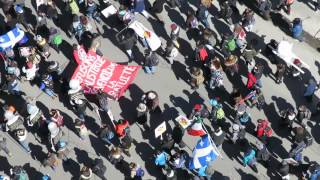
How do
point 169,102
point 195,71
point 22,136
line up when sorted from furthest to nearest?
point 169,102
point 195,71
point 22,136

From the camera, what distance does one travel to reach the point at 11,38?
2412 cm

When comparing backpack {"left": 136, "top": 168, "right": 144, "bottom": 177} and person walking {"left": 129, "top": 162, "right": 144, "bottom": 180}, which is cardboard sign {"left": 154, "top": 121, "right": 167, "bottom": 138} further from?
backpack {"left": 136, "top": 168, "right": 144, "bottom": 177}

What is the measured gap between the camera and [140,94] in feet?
80.7

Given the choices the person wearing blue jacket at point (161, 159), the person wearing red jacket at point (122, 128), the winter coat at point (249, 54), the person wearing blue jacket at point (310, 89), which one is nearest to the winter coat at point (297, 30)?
the winter coat at point (249, 54)

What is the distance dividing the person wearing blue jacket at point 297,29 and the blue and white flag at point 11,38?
37.4 ft

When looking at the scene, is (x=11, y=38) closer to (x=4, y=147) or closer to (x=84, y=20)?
(x=84, y=20)

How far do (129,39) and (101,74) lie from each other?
2021 mm

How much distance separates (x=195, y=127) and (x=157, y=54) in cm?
468

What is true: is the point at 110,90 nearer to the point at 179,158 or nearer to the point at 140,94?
the point at 140,94

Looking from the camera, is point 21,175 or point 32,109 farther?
point 32,109

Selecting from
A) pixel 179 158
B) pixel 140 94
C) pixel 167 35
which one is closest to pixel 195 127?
pixel 179 158

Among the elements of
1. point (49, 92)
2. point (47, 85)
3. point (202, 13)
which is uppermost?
point (202, 13)

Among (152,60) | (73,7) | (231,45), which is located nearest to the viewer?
(152,60)

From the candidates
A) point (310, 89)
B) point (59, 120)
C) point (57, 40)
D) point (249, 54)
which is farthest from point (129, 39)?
point (310, 89)
